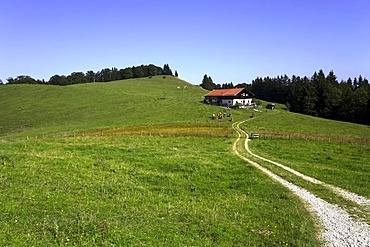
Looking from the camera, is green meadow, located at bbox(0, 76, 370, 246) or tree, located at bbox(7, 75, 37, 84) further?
tree, located at bbox(7, 75, 37, 84)

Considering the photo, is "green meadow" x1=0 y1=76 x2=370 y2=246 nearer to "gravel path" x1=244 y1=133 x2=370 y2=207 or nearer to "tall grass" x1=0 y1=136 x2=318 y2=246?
"tall grass" x1=0 y1=136 x2=318 y2=246

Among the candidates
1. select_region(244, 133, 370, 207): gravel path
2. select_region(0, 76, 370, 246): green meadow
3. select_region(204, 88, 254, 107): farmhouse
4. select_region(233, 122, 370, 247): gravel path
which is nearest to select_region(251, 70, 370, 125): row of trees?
select_region(204, 88, 254, 107): farmhouse

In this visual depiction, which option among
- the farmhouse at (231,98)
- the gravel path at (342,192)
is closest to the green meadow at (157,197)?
the gravel path at (342,192)

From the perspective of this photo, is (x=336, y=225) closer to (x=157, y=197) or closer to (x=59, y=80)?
(x=157, y=197)

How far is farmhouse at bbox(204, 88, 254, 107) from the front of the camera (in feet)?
336

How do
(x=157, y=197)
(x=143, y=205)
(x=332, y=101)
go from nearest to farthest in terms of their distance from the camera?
1. (x=143, y=205)
2. (x=157, y=197)
3. (x=332, y=101)

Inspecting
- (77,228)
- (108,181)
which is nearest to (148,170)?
(108,181)

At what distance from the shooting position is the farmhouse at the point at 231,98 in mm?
102312

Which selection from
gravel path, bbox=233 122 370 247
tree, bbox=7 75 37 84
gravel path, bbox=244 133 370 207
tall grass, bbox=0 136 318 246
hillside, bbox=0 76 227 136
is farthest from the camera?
tree, bbox=7 75 37 84

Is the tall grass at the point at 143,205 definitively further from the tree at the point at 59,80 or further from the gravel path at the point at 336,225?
the tree at the point at 59,80

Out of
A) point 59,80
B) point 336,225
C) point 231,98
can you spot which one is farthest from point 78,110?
point 59,80

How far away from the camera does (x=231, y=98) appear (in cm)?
10300

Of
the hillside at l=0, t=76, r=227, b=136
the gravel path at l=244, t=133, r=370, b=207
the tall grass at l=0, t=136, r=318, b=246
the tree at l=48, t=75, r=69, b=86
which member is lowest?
the gravel path at l=244, t=133, r=370, b=207

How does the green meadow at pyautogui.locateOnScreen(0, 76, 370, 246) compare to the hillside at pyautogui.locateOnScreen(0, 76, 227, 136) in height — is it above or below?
below
